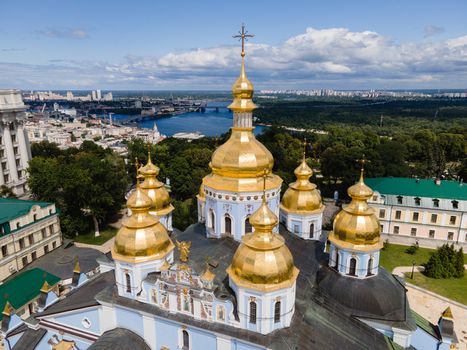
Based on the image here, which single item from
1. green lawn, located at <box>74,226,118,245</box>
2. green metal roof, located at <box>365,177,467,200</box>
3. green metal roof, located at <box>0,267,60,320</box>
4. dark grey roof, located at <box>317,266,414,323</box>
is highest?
dark grey roof, located at <box>317,266,414,323</box>

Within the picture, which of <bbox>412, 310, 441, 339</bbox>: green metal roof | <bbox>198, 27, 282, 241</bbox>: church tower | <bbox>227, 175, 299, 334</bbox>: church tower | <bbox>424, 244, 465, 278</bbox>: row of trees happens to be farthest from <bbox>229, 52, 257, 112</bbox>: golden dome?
<bbox>424, 244, 465, 278</bbox>: row of trees

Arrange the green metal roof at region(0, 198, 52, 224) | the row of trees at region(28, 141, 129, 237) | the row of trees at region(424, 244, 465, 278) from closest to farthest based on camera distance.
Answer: the row of trees at region(424, 244, 465, 278)
the green metal roof at region(0, 198, 52, 224)
the row of trees at region(28, 141, 129, 237)

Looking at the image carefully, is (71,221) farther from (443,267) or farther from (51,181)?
(443,267)

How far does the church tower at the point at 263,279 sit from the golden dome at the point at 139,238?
11.6 ft

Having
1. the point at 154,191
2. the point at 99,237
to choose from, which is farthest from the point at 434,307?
the point at 99,237

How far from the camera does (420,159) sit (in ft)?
196

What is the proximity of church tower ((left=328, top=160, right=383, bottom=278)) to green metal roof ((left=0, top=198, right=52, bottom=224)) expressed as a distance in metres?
23.5

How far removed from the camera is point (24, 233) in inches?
1005

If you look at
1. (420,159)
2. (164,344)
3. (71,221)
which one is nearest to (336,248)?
(164,344)

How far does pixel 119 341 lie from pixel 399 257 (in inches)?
924

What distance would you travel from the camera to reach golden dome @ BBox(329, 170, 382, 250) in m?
14.4

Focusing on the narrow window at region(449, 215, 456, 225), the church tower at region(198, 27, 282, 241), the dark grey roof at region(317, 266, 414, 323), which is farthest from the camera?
the narrow window at region(449, 215, 456, 225)

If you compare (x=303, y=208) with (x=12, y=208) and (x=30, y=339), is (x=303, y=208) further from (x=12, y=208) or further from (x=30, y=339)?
(x=12, y=208)

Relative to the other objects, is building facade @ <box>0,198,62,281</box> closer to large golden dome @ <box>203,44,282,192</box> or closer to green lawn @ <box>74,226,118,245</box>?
green lawn @ <box>74,226,118,245</box>
